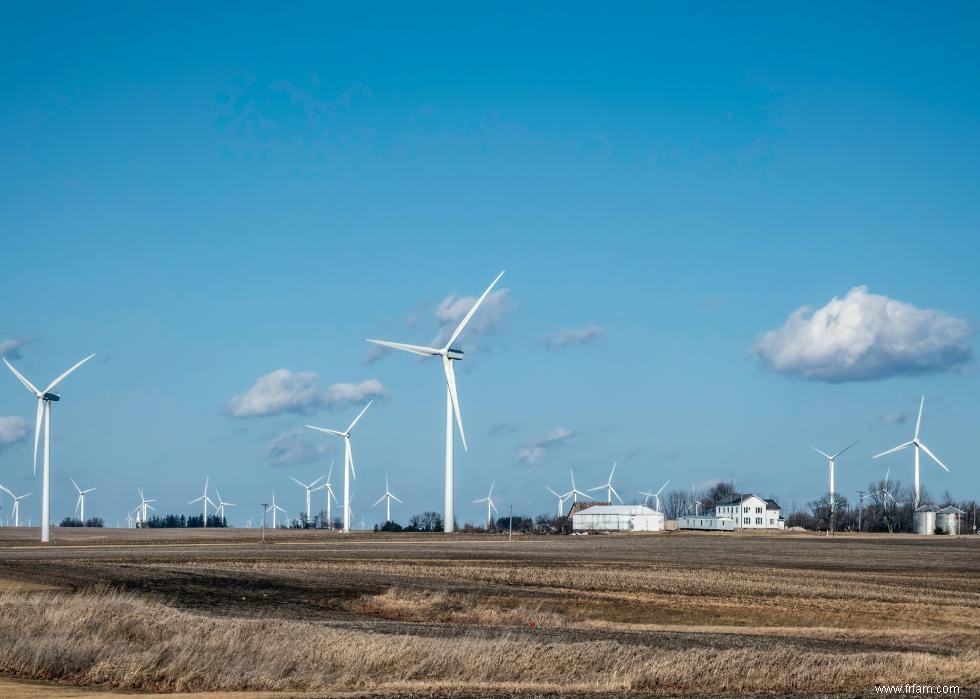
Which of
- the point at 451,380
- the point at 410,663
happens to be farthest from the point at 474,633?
the point at 451,380

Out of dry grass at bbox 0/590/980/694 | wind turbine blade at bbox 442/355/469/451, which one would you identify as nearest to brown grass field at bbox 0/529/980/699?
dry grass at bbox 0/590/980/694

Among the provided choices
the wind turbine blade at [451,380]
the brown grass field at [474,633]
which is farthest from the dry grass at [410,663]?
the wind turbine blade at [451,380]

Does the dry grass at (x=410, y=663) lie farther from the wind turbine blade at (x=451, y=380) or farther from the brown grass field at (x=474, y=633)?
the wind turbine blade at (x=451, y=380)

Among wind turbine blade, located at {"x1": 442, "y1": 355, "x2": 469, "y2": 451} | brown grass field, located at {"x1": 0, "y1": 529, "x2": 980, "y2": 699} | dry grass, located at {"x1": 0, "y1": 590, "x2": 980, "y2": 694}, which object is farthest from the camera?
wind turbine blade, located at {"x1": 442, "y1": 355, "x2": 469, "y2": 451}

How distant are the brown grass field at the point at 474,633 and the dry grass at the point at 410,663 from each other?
0.19ft

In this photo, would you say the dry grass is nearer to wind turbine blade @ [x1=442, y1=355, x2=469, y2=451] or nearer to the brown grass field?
the brown grass field

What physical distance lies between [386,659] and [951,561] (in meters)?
71.3

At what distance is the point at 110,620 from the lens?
115ft

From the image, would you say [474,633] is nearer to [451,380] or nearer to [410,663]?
[410,663]

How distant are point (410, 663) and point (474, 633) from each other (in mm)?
6663

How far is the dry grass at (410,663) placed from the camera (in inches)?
1101

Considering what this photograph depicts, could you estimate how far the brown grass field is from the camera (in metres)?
28.3

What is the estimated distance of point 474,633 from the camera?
36.5 metres

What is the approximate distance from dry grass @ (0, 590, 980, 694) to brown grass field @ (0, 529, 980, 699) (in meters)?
0.06
